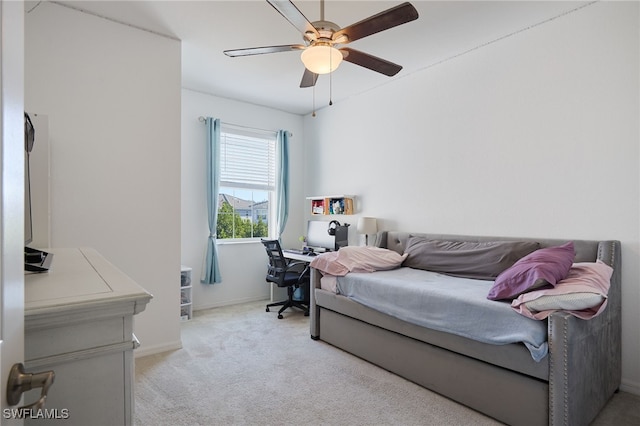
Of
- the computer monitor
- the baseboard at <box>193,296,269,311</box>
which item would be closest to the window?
the computer monitor

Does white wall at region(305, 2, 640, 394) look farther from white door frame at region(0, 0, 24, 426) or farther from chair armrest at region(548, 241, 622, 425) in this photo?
white door frame at region(0, 0, 24, 426)

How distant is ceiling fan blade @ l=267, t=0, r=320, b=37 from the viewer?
5.98 feet

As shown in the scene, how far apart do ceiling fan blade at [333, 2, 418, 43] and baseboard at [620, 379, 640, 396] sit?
9.15 feet

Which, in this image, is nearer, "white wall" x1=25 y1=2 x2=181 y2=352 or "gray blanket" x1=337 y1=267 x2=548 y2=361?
"gray blanket" x1=337 y1=267 x2=548 y2=361

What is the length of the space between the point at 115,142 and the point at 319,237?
8.83 ft

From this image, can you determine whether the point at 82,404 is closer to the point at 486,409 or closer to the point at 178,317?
the point at 486,409

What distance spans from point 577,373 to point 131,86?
3.67 meters

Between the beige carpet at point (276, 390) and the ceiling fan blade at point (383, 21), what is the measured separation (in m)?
2.26

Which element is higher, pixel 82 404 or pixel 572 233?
pixel 572 233

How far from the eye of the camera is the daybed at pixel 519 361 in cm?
182

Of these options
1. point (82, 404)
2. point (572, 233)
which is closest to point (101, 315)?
point (82, 404)

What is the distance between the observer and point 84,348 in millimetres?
822

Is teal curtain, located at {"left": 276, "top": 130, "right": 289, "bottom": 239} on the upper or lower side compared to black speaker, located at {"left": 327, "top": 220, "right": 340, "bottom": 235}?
upper

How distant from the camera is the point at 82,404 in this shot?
32.3 inches
